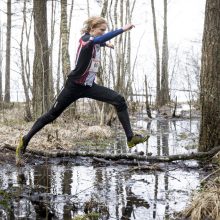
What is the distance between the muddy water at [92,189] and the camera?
3896 mm

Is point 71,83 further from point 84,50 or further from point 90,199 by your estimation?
point 90,199

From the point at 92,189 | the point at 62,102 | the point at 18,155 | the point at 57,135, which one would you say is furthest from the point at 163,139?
the point at 92,189

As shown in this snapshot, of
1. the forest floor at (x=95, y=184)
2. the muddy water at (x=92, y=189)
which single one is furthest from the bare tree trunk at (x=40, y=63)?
the muddy water at (x=92, y=189)

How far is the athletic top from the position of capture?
527 cm

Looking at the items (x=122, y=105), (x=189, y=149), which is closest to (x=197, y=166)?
(x=122, y=105)

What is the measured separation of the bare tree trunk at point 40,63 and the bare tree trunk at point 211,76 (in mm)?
6239

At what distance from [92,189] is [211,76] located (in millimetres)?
2748

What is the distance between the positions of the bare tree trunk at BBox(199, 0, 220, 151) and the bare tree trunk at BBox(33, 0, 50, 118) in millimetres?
6239

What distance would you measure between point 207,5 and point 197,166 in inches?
98.0

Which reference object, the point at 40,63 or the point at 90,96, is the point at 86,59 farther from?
the point at 40,63

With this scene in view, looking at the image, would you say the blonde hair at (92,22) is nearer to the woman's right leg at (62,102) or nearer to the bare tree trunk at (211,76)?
the woman's right leg at (62,102)

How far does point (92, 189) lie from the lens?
15.4 ft

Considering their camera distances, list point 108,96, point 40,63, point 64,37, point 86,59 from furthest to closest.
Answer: point 64,37
point 40,63
point 108,96
point 86,59

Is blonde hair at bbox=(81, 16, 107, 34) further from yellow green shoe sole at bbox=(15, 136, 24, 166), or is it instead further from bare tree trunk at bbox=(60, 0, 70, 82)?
bare tree trunk at bbox=(60, 0, 70, 82)
